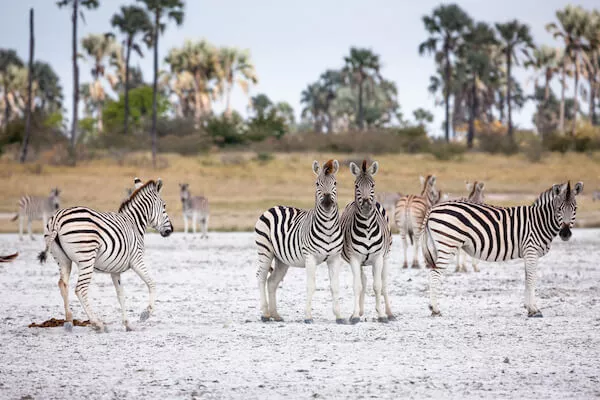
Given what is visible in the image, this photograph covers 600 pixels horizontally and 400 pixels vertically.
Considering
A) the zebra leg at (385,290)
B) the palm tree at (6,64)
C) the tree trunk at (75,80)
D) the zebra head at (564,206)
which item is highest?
the palm tree at (6,64)

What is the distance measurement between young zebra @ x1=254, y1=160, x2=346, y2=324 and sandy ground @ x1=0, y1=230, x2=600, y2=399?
534mm

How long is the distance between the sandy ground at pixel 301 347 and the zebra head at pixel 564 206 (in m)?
1.19

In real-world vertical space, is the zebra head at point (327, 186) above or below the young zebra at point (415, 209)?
above

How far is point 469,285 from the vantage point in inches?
704

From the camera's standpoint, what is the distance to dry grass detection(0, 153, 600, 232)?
42.6m

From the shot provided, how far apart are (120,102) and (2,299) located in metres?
84.6

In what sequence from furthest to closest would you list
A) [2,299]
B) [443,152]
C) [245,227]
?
[443,152] < [245,227] < [2,299]

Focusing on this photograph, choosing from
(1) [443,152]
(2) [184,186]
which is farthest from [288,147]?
(2) [184,186]

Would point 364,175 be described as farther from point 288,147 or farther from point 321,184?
point 288,147

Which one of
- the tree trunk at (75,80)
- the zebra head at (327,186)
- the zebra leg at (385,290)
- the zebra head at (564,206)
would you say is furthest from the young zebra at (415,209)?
the tree trunk at (75,80)

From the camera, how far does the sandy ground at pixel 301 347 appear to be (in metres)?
8.99

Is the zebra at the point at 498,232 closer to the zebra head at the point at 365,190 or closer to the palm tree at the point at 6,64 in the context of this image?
the zebra head at the point at 365,190

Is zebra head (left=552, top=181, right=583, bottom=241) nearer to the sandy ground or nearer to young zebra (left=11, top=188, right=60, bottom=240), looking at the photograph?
the sandy ground

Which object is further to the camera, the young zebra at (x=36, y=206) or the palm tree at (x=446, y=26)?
the palm tree at (x=446, y=26)
